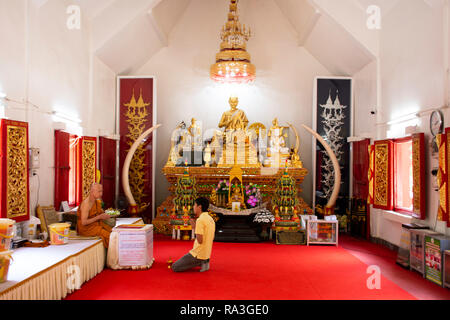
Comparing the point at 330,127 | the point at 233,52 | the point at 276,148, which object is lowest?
the point at 276,148

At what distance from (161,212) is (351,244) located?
3777 mm

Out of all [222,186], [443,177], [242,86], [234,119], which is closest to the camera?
[443,177]

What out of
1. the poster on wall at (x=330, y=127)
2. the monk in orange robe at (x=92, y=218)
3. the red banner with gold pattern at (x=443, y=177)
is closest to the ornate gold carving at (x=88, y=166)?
the monk in orange robe at (x=92, y=218)

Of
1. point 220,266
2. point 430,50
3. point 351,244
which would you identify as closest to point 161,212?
point 220,266

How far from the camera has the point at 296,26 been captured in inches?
383

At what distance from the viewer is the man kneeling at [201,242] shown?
16.3 feet

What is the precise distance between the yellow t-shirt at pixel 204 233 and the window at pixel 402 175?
3334 mm

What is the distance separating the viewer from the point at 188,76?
10039 millimetres

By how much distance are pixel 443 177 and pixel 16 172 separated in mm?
5181

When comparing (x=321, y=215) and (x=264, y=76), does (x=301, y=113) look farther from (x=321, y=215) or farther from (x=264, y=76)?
(x=321, y=215)

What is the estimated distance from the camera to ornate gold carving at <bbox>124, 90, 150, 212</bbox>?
9.12 metres

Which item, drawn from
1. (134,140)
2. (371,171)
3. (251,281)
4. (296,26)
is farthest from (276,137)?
(251,281)

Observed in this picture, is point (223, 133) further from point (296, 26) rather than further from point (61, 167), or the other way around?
point (61, 167)

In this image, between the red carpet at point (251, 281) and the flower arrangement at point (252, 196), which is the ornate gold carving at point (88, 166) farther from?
the flower arrangement at point (252, 196)
